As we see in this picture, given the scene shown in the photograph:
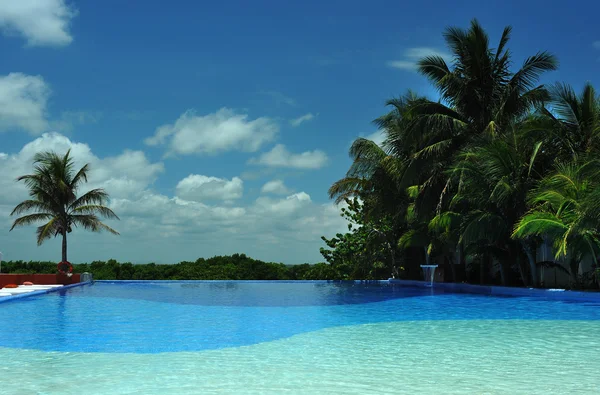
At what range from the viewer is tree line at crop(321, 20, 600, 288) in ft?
43.9

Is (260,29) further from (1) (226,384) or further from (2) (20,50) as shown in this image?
Result: (1) (226,384)

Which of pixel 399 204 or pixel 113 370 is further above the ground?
pixel 399 204

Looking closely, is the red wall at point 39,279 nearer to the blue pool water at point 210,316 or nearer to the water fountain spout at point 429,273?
the blue pool water at point 210,316

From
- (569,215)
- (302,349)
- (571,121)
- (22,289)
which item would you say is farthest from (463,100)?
(22,289)

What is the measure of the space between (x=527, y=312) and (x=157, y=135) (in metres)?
16.7

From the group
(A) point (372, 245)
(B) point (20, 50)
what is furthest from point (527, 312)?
(B) point (20, 50)

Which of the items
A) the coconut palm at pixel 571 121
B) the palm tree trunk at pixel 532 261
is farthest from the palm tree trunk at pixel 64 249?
the coconut palm at pixel 571 121

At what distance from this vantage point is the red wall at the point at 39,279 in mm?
16692

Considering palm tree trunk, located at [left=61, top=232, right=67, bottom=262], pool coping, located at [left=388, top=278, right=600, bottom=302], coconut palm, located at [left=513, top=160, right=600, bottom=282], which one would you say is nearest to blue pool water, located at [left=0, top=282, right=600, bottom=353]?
pool coping, located at [left=388, top=278, right=600, bottom=302]

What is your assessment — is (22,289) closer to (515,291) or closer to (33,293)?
(33,293)

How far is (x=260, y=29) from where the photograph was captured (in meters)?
17.0

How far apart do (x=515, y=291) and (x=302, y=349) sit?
33.5ft

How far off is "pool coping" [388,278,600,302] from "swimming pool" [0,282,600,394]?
3.43ft

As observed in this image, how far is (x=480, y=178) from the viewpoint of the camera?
49.6 ft
